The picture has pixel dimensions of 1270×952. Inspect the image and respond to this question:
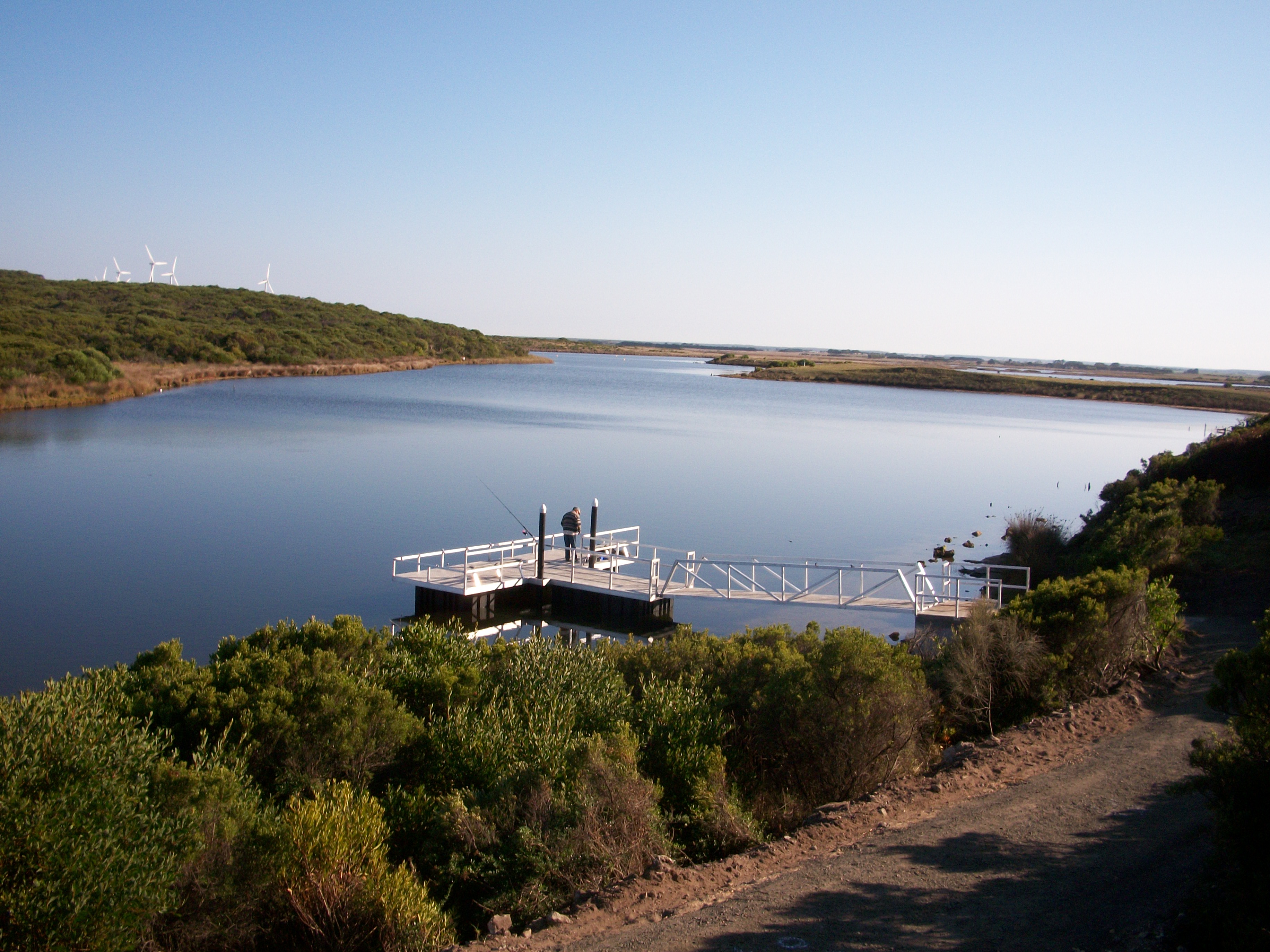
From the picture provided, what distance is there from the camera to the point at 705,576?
977 inches

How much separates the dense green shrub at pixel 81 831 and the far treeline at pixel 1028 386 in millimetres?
88122

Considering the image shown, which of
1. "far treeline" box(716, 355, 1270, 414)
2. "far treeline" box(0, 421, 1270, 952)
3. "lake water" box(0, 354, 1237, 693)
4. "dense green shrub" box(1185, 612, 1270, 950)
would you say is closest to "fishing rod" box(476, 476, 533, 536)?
"lake water" box(0, 354, 1237, 693)

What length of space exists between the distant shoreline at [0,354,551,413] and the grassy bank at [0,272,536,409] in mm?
103

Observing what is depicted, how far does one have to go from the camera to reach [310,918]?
6.75 meters

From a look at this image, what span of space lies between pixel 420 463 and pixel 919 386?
87904 millimetres

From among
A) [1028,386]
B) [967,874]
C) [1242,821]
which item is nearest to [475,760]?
[967,874]

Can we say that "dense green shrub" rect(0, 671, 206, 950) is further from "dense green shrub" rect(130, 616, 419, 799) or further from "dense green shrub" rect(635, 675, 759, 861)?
"dense green shrub" rect(635, 675, 759, 861)

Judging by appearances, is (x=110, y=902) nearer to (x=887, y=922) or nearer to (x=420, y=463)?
(x=887, y=922)

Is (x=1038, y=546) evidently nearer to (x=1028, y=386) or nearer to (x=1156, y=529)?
(x=1156, y=529)

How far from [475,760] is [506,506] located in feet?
75.4

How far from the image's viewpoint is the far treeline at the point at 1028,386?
317 ft

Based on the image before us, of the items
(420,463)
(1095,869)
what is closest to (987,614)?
(1095,869)

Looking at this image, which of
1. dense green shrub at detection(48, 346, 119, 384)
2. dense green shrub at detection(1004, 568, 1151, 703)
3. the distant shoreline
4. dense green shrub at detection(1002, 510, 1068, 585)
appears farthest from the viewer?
dense green shrub at detection(48, 346, 119, 384)

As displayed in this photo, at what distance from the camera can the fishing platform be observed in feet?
65.4
